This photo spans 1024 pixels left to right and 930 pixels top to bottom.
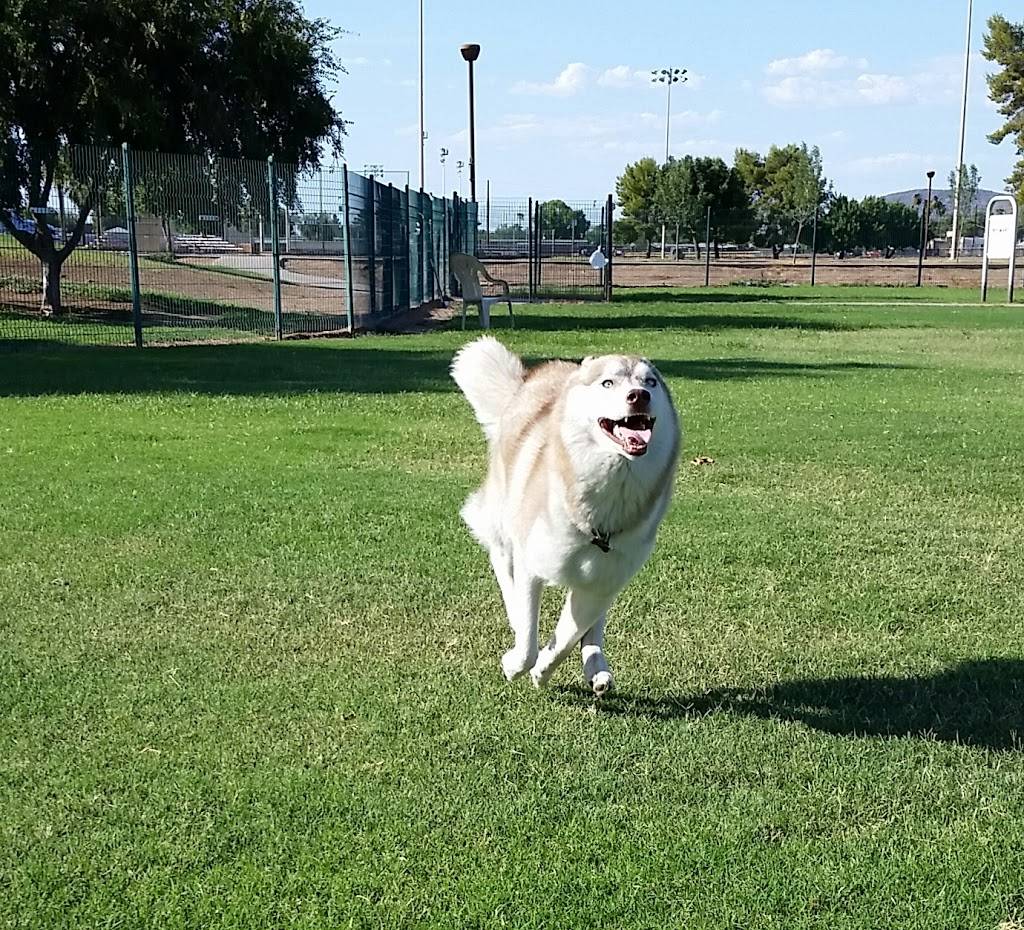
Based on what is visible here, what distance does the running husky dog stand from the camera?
3.83 m

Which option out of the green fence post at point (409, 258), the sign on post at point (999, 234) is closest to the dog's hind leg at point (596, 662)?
the green fence post at point (409, 258)

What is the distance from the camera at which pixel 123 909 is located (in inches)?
117

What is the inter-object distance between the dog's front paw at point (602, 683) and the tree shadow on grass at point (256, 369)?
8419 mm

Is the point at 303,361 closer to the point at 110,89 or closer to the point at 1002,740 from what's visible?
the point at 110,89

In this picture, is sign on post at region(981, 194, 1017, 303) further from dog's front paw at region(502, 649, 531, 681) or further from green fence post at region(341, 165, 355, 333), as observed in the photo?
dog's front paw at region(502, 649, 531, 681)

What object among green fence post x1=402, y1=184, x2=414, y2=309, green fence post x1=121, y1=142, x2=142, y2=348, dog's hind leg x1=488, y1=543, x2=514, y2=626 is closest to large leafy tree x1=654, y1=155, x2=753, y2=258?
green fence post x1=402, y1=184, x2=414, y2=309

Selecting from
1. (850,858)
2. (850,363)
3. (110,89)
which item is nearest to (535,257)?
(110,89)

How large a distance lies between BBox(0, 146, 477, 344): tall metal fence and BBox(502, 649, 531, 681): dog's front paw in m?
14.5

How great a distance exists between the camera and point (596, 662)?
174 inches

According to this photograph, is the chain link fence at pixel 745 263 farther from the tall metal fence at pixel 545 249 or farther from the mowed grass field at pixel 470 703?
the mowed grass field at pixel 470 703

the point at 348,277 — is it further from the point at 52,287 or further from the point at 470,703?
the point at 470,703

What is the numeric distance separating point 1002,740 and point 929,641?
39.8 inches

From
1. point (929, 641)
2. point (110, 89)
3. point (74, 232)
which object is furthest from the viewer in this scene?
point (110, 89)

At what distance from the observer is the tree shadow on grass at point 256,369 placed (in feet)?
41.9
